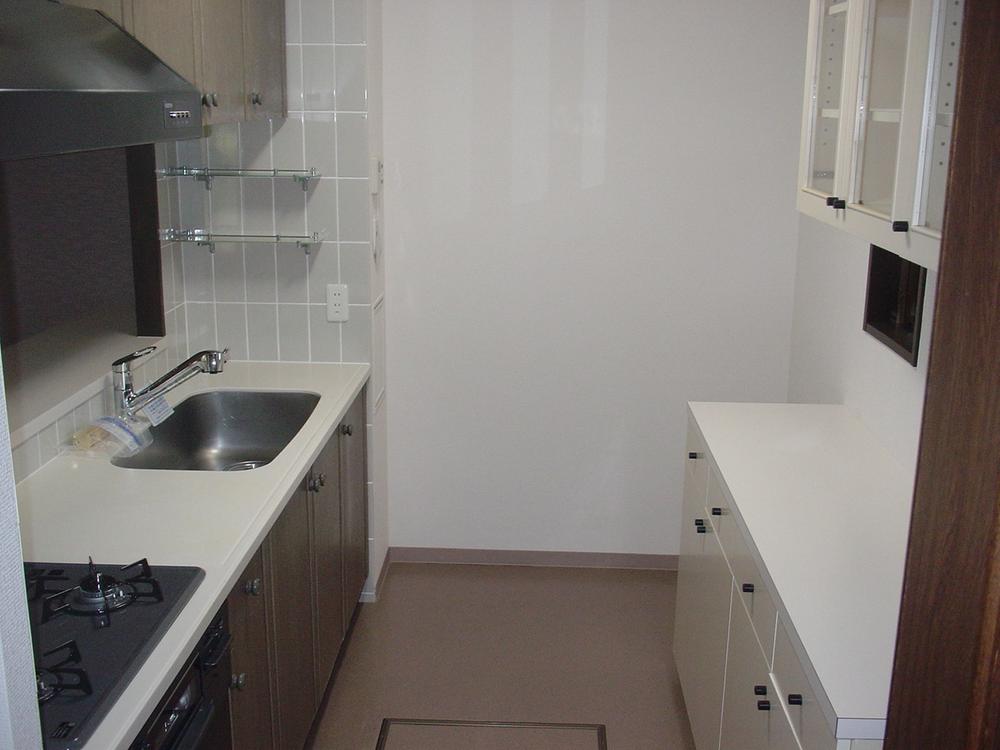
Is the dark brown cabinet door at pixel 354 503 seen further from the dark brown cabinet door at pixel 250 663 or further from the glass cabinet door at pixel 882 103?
the glass cabinet door at pixel 882 103

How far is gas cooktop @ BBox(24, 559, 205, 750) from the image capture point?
1528 millimetres

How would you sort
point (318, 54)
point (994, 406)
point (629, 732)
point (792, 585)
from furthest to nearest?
1. point (318, 54)
2. point (629, 732)
3. point (792, 585)
4. point (994, 406)

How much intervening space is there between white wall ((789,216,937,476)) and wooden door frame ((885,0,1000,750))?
4.81ft

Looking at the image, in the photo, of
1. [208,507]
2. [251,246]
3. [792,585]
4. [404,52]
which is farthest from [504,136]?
[792,585]

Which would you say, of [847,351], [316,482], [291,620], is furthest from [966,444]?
[847,351]

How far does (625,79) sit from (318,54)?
1052 mm

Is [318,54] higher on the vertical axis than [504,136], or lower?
higher

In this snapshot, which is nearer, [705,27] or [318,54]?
[318,54]

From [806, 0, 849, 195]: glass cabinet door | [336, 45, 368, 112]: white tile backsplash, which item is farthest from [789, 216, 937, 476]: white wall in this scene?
[336, 45, 368, 112]: white tile backsplash

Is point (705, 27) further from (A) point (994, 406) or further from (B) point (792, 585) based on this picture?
(A) point (994, 406)

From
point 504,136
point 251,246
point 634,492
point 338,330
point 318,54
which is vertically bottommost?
point 634,492

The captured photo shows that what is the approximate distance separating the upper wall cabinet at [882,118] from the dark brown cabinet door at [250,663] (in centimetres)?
142

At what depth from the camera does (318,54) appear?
3424mm

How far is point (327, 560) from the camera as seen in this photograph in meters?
3.05
